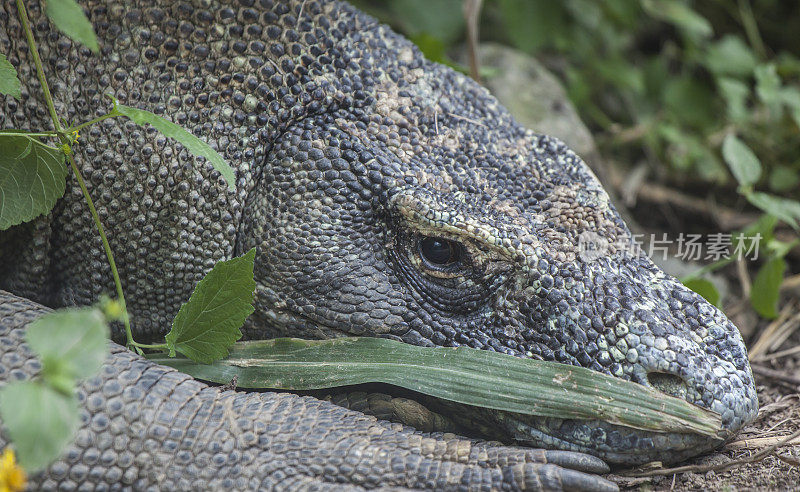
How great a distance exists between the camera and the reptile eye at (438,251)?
2.66m

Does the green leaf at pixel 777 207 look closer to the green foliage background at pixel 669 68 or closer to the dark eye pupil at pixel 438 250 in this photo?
the green foliage background at pixel 669 68

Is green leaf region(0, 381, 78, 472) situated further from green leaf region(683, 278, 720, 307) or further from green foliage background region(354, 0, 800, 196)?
green foliage background region(354, 0, 800, 196)

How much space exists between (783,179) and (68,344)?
4.42m

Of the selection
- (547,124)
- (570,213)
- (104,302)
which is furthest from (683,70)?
(104,302)

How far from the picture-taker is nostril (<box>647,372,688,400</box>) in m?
2.42

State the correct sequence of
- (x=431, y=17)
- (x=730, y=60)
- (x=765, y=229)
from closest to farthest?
(x=765, y=229) < (x=431, y=17) < (x=730, y=60)

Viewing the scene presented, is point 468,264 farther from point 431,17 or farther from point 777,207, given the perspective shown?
point 431,17

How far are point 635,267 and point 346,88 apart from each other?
123 cm

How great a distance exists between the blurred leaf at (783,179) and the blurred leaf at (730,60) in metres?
0.79

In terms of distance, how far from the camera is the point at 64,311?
214 centimetres

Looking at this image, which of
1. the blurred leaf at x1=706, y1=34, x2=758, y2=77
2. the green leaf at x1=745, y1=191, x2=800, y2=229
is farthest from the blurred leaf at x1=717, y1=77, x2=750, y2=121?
the green leaf at x1=745, y1=191, x2=800, y2=229

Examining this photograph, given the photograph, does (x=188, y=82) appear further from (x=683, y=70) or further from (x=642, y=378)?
(x=683, y=70)

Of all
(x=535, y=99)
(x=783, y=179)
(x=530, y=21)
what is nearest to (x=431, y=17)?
(x=530, y=21)

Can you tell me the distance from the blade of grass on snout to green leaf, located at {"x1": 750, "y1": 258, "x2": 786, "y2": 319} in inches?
59.6
